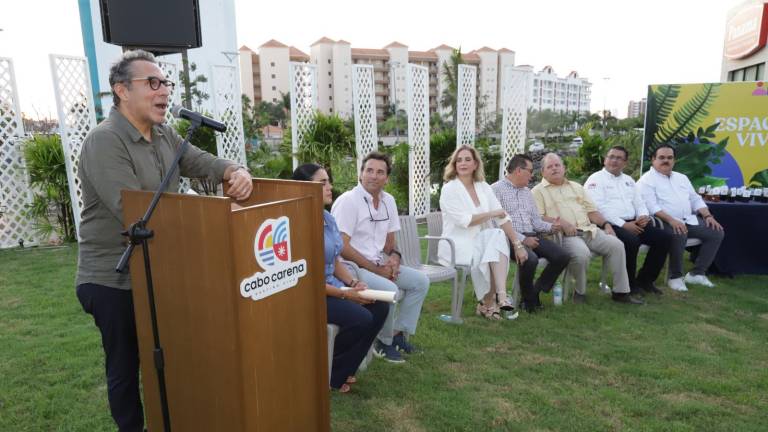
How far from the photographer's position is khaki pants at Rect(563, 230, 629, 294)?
4.20 metres

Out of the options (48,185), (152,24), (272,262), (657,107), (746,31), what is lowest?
(48,185)

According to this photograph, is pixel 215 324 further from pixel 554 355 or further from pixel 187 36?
pixel 187 36

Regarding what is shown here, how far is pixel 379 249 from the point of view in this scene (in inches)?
129

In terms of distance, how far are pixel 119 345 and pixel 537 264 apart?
10.3 ft

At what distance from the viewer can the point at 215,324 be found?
4.62ft

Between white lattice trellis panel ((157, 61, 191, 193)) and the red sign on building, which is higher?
the red sign on building

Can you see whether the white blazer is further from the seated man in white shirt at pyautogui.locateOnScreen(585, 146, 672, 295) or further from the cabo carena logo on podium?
the cabo carena logo on podium

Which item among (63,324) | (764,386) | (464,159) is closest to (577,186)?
(464,159)

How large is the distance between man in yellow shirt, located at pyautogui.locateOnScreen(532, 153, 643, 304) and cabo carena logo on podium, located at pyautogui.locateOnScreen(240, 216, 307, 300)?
3.26m

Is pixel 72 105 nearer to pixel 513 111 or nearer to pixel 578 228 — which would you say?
pixel 578 228

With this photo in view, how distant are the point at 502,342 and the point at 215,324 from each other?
96.0 inches

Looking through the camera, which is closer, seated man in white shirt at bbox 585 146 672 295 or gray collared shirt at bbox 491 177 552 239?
→ gray collared shirt at bbox 491 177 552 239

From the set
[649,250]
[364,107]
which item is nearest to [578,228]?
[649,250]

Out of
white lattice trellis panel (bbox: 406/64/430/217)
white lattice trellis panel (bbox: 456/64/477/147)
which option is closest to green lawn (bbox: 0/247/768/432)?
white lattice trellis panel (bbox: 406/64/430/217)
